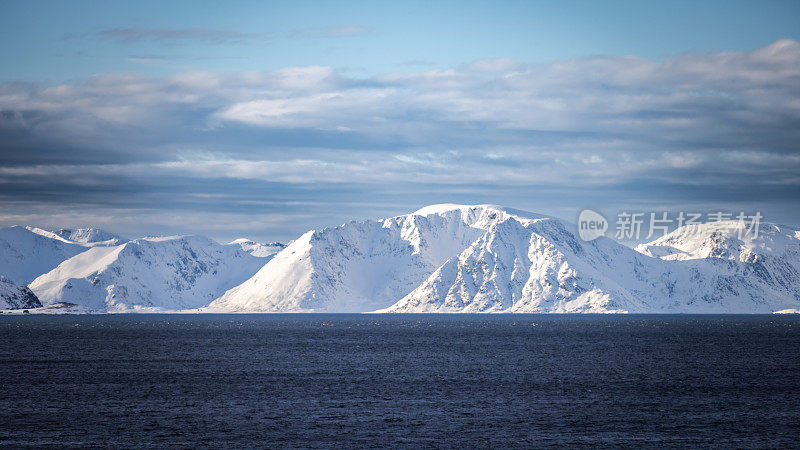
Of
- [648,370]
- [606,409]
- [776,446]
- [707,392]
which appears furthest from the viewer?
[648,370]

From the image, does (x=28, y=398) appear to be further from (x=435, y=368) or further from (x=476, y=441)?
(x=435, y=368)

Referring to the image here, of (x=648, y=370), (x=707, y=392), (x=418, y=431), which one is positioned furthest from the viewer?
(x=648, y=370)

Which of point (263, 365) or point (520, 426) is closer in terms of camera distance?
point (520, 426)

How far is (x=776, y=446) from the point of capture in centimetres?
7769

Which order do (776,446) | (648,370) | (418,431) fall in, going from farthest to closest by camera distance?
(648,370), (418,431), (776,446)

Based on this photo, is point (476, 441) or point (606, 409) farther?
point (606, 409)

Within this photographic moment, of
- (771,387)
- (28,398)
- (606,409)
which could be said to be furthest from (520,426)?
(28,398)

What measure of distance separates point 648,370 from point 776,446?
73480 millimetres

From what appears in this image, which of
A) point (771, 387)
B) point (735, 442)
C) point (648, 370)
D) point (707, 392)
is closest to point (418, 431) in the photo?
point (735, 442)

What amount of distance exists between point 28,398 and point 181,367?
1946 inches

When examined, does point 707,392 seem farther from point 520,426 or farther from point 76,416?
point 76,416

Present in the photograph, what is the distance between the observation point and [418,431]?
85562 millimetres

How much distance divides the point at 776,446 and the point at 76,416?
70275 mm

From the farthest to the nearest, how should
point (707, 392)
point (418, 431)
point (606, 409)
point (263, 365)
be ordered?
point (263, 365) < point (707, 392) < point (606, 409) < point (418, 431)
